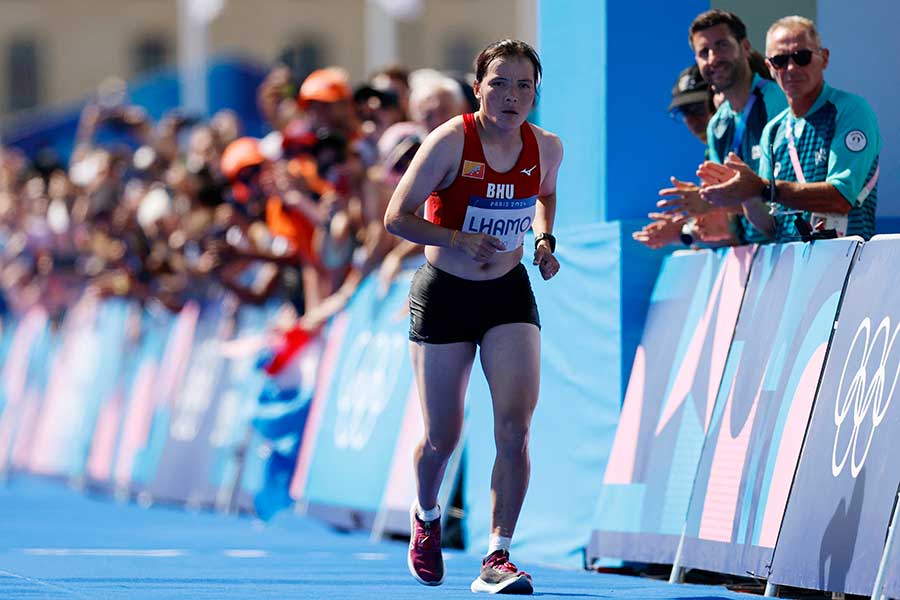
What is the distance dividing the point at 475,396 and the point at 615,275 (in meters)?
1.74

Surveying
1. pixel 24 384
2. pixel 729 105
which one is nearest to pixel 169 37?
pixel 24 384

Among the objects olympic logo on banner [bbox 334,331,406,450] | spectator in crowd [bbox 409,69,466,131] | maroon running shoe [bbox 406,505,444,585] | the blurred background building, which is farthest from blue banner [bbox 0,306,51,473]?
the blurred background building

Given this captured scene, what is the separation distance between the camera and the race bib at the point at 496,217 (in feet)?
26.7

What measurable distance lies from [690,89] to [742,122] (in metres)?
0.61

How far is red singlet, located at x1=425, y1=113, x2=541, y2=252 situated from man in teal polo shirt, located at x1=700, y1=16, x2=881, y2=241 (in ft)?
2.79

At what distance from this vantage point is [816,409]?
8016 mm

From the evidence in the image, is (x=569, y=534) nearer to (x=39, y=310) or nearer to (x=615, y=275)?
(x=615, y=275)

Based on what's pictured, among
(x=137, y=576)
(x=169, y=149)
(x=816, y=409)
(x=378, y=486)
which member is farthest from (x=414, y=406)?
(x=169, y=149)

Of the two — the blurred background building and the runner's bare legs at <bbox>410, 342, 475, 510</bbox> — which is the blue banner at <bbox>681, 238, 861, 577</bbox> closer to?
the runner's bare legs at <bbox>410, 342, 475, 510</bbox>

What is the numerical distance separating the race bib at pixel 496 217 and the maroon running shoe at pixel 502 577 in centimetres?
128

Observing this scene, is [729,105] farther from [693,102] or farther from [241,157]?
[241,157]

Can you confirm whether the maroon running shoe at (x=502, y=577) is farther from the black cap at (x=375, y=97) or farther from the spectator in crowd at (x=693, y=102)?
the black cap at (x=375, y=97)

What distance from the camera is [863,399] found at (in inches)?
299

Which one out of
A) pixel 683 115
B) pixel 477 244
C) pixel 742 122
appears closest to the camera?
pixel 477 244
